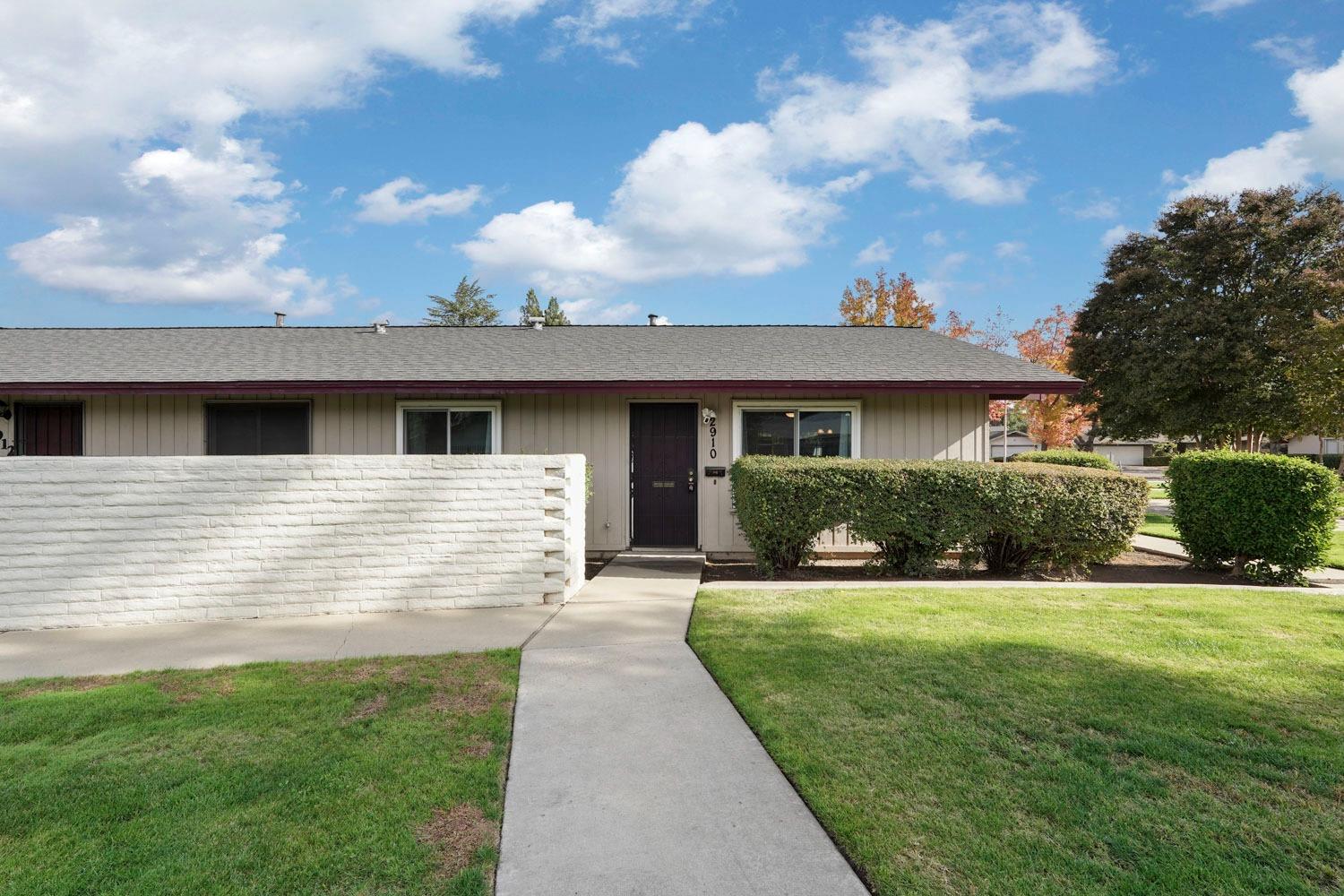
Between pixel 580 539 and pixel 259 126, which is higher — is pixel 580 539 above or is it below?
below

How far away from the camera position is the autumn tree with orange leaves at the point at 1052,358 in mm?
27781

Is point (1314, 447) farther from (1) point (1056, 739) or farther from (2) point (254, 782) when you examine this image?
(2) point (254, 782)

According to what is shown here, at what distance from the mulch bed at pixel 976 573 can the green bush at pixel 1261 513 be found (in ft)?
1.15

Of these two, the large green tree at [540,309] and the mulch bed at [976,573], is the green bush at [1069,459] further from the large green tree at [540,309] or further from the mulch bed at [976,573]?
the large green tree at [540,309]

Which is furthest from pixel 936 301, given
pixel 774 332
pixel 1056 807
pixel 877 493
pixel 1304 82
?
pixel 1056 807

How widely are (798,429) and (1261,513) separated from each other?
5.38 m

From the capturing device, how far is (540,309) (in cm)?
5128

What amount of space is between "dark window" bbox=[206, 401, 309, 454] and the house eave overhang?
1.59ft

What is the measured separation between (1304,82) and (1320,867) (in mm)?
16232

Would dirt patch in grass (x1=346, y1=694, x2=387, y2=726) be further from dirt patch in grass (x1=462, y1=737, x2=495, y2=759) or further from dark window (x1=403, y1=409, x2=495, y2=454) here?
dark window (x1=403, y1=409, x2=495, y2=454)

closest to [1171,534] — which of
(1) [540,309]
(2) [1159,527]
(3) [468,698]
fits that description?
(2) [1159,527]

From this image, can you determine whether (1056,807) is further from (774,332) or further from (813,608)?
(774,332)

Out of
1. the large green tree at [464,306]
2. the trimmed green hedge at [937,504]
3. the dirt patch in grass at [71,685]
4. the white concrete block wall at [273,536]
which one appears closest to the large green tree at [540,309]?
the large green tree at [464,306]

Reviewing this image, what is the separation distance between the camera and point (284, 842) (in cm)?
222
